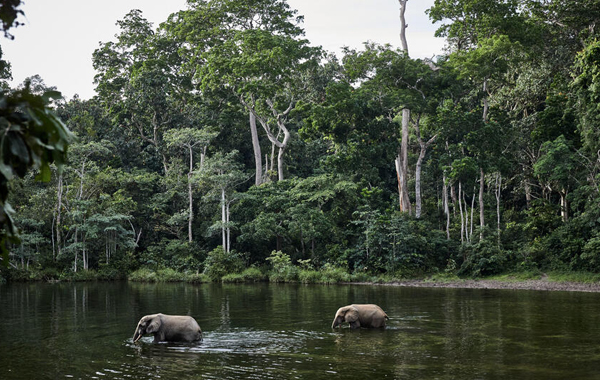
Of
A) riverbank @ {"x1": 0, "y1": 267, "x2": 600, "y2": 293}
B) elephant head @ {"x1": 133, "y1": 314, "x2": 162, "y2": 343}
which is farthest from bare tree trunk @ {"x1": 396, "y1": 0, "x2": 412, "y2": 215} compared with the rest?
elephant head @ {"x1": 133, "y1": 314, "x2": 162, "y2": 343}

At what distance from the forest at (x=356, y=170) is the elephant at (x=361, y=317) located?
624 inches

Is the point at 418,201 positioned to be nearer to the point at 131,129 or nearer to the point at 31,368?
the point at 131,129

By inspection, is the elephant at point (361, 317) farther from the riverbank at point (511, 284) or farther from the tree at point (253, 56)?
the tree at point (253, 56)

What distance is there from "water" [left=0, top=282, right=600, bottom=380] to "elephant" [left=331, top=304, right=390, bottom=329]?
1.07 feet

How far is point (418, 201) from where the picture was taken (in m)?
34.3

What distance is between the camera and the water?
30.9 feet

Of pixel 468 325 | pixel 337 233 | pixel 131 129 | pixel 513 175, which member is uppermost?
pixel 131 129

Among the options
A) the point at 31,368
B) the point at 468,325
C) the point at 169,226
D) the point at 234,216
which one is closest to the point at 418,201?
the point at 234,216

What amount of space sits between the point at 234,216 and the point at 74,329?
2184 centimetres

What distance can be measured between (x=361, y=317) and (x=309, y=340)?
6.27 ft

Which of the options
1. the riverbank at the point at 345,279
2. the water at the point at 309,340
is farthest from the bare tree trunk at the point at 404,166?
the water at the point at 309,340

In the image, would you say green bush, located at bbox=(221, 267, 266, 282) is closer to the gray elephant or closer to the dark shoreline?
the dark shoreline

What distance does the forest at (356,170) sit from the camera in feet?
99.0

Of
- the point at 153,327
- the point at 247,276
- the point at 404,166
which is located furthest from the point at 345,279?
the point at 153,327
